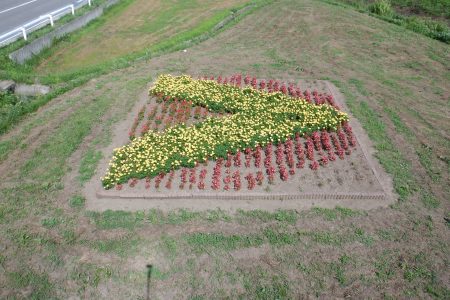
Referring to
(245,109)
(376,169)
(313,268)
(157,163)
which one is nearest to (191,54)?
(245,109)

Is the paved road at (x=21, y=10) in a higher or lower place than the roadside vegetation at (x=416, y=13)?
lower

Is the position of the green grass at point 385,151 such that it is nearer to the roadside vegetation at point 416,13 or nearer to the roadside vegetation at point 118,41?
the roadside vegetation at point 118,41

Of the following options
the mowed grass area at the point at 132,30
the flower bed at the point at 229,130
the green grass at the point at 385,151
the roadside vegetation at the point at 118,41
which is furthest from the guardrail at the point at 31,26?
the green grass at the point at 385,151

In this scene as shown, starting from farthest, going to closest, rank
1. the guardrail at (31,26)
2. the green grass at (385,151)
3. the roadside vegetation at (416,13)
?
the roadside vegetation at (416,13) → the guardrail at (31,26) → the green grass at (385,151)

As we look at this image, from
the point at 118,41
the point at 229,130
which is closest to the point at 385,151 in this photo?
the point at 229,130

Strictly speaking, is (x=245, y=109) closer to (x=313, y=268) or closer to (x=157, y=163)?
(x=157, y=163)
